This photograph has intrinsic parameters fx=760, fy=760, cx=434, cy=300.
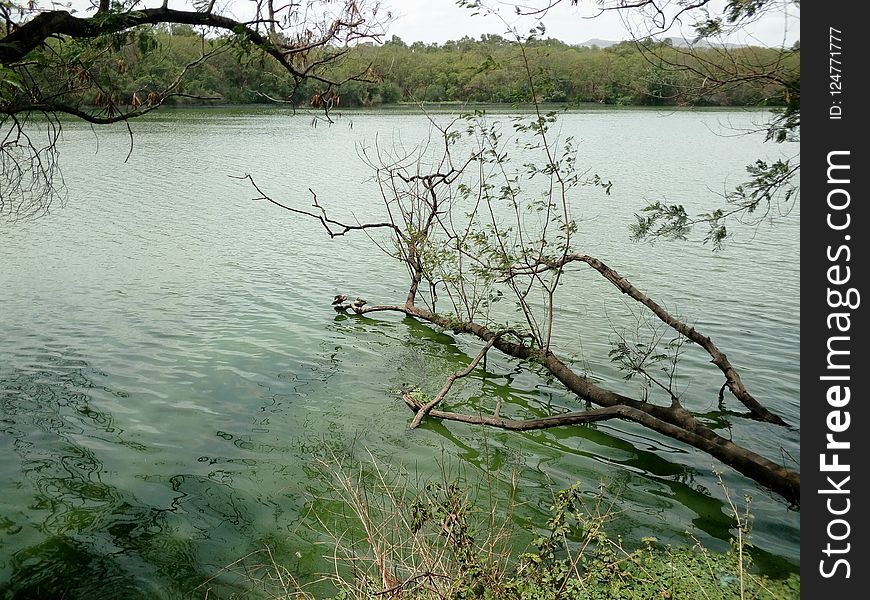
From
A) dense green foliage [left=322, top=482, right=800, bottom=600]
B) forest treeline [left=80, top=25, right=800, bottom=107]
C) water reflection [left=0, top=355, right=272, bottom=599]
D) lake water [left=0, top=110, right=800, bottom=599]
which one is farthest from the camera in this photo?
forest treeline [left=80, top=25, right=800, bottom=107]

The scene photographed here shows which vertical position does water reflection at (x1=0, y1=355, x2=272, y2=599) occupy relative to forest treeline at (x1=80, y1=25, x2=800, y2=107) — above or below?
below

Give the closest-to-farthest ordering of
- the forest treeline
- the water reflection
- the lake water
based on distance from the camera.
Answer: the water reflection
the lake water
the forest treeline

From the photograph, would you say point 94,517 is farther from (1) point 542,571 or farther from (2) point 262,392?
(1) point 542,571

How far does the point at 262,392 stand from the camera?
8820mm

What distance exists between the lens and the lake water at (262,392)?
19.2ft

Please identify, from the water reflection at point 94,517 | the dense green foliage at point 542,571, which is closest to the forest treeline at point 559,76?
the water reflection at point 94,517

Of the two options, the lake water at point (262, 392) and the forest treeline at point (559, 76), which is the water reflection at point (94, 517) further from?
the forest treeline at point (559, 76)

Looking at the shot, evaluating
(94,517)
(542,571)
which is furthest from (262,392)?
(542,571)

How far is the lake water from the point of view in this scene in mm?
5863

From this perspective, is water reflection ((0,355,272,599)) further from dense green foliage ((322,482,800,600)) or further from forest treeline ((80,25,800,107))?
forest treeline ((80,25,800,107))

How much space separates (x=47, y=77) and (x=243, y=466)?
4003 millimetres

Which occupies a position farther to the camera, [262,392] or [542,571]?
[262,392]

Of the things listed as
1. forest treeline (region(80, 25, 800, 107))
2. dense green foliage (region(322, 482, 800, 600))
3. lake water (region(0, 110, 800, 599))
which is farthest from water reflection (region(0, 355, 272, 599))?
forest treeline (region(80, 25, 800, 107))
